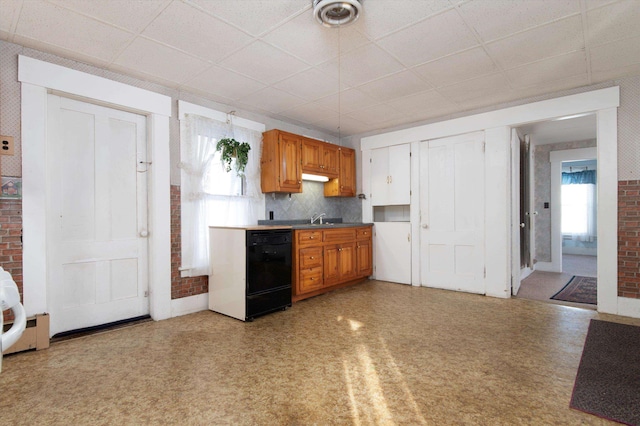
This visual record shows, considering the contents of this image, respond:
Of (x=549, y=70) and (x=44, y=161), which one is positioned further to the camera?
(x=549, y=70)

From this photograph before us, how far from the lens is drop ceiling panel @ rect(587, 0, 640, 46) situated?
2.27 m

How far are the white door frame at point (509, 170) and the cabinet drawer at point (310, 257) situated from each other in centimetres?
220

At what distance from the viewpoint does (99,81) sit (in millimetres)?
3068

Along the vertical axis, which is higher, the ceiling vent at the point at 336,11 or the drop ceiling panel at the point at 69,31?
the drop ceiling panel at the point at 69,31

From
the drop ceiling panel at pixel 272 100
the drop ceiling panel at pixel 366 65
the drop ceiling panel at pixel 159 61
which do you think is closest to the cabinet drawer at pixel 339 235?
the drop ceiling panel at pixel 272 100

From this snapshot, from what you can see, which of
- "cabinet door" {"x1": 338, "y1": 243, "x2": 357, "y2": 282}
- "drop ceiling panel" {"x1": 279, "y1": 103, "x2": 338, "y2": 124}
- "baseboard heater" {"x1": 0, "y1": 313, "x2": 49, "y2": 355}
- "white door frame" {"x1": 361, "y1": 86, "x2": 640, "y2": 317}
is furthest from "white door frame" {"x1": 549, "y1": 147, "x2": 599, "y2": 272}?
"baseboard heater" {"x1": 0, "y1": 313, "x2": 49, "y2": 355}

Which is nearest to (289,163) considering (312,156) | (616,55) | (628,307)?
(312,156)

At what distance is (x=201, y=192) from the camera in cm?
373

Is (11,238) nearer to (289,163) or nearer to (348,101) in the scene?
(289,163)

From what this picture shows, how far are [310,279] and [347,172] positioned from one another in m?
2.10

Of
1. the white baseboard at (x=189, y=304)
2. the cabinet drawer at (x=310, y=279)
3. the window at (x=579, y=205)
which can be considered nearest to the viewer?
the white baseboard at (x=189, y=304)

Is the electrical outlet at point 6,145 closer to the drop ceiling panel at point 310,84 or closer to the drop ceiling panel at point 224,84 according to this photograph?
the drop ceiling panel at point 224,84

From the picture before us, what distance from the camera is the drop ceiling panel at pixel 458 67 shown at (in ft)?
9.61

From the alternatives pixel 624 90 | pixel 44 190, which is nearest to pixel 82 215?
pixel 44 190
